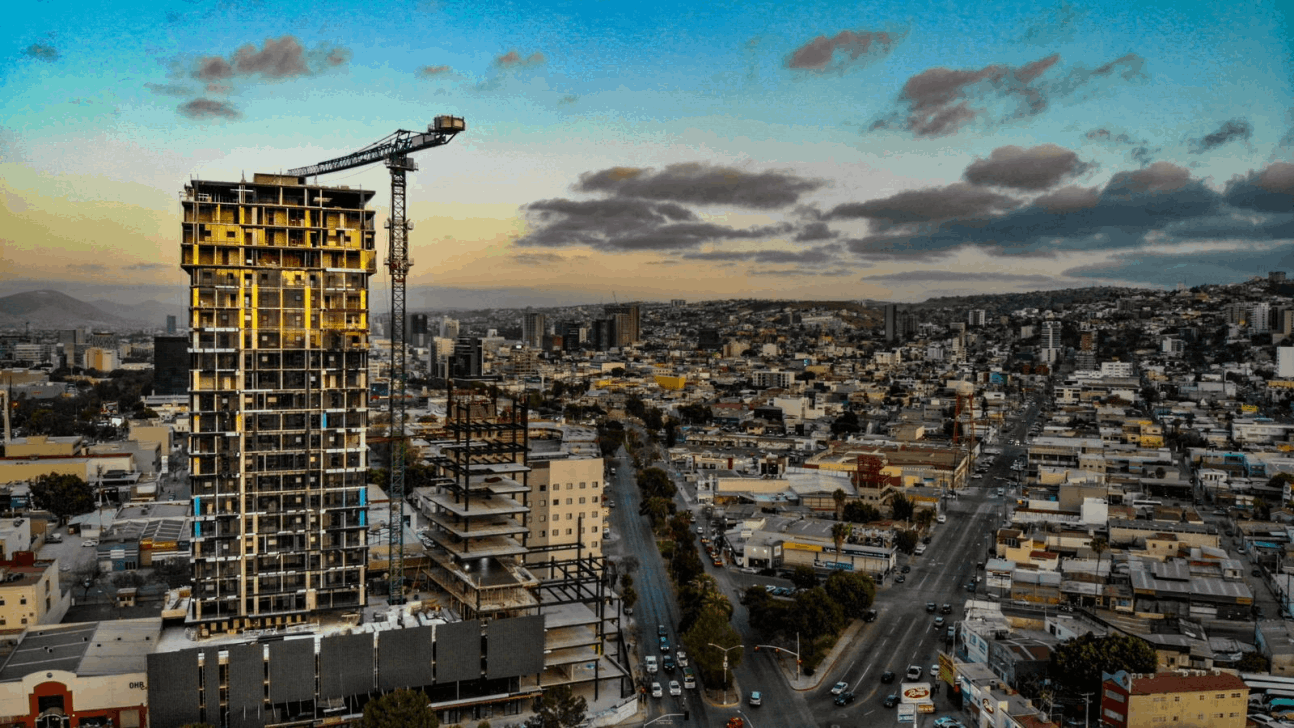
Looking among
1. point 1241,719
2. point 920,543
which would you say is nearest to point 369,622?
point 1241,719

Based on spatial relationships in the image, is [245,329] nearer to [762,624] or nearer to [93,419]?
[762,624]

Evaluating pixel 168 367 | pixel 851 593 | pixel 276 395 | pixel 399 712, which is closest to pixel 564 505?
pixel 851 593

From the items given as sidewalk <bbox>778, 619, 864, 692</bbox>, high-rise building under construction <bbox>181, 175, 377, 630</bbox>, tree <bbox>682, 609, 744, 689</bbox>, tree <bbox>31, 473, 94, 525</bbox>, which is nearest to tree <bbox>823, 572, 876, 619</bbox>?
sidewalk <bbox>778, 619, 864, 692</bbox>

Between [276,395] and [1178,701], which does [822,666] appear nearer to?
[1178,701]

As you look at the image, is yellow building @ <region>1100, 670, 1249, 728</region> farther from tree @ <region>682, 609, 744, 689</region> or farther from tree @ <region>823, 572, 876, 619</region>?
tree @ <region>823, 572, 876, 619</region>

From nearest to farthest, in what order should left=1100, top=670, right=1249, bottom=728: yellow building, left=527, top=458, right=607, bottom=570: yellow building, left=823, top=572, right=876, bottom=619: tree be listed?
1. left=1100, top=670, right=1249, bottom=728: yellow building
2. left=823, top=572, right=876, bottom=619: tree
3. left=527, top=458, right=607, bottom=570: yellow building

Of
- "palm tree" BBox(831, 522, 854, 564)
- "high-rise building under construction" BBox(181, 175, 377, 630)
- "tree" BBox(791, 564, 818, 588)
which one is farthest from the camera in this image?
"palm tree" BBox(831, 522, 854, 564)

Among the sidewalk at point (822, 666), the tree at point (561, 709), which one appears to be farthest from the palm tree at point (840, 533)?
the tree at point (561, 709)

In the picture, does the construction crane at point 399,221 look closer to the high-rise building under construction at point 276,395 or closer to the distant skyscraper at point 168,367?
the high-rise building under construction at point 276,395
